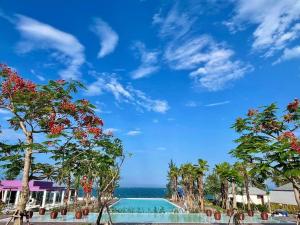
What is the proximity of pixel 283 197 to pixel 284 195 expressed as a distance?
517mm

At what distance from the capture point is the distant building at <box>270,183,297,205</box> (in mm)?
42719

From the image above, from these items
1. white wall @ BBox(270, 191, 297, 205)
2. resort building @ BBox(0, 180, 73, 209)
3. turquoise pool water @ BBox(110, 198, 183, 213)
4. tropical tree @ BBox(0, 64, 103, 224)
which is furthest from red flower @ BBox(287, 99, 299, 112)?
white wall @ BBox(270, 191, 297, 205)

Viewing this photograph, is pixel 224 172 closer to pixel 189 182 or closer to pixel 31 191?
pixel 189 182

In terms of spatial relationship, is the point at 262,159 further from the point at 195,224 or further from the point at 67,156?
the point at 195,224

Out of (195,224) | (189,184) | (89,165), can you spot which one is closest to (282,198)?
(189,184)

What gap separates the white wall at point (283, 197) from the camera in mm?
42344

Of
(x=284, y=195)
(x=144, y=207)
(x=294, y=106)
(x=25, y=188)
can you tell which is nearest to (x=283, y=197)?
(x=284, y=195)

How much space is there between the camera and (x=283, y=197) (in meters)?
45.7

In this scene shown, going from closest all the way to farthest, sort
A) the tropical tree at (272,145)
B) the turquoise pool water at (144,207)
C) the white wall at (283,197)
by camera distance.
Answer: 1. the tropical tree at (272,145)
2. the turquoise pool water at (144,207)
3. the white wall at (283,197)

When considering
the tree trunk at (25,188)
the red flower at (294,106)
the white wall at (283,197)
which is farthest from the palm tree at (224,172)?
the tree trunk at (25,188)

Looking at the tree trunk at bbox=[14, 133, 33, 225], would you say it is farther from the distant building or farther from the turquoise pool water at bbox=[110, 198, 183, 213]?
the distant building

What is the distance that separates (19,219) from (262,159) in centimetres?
1221

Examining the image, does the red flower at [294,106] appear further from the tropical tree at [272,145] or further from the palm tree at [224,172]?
the palm tree at [224,172]

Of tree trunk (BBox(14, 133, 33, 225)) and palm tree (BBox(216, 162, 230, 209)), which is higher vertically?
palm tree (BBox(216, 162, 230, 209))
